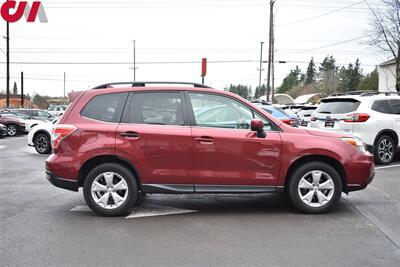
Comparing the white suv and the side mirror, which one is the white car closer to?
the white suv

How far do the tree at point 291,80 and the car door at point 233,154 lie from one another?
126 m

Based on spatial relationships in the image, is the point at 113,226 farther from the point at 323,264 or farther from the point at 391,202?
the point at 391,202

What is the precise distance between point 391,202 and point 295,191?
6.11 feet

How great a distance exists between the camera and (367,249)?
185 inches

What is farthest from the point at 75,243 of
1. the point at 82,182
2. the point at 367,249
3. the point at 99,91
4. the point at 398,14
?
the point at 398,14

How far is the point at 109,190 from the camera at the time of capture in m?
5.94

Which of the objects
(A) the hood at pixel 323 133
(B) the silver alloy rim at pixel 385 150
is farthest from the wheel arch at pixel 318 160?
(B) the silver alloy rim at pixel 385 150

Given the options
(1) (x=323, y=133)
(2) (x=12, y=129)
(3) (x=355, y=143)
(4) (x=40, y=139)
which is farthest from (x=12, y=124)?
(3) (x=355, y=143)

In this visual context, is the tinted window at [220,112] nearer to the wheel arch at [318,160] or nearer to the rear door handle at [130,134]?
the wheel arch at [318,160]

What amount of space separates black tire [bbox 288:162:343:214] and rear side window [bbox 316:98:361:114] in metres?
4.82

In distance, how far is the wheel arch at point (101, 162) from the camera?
5961mm

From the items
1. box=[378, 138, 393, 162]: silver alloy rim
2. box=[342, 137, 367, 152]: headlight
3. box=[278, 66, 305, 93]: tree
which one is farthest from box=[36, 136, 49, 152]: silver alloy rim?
box=[278, 66, 305, 93]: tree

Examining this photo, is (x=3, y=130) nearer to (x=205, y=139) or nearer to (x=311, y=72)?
(x=205, y=139)

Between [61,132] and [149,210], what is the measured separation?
5.48ft
